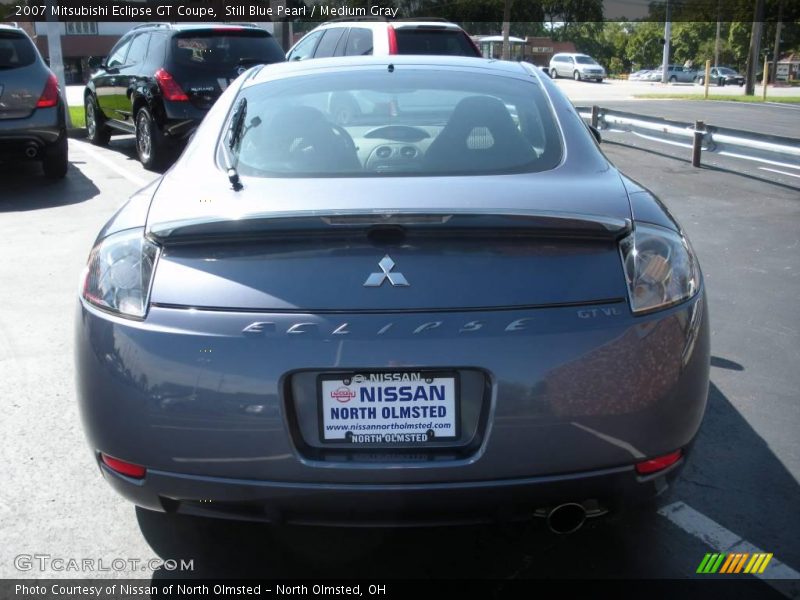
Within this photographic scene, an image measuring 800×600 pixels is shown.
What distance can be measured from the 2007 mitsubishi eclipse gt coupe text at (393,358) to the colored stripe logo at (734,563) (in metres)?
0.50

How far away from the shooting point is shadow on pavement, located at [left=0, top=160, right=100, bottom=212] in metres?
9.00

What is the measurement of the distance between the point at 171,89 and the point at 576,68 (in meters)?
48.8

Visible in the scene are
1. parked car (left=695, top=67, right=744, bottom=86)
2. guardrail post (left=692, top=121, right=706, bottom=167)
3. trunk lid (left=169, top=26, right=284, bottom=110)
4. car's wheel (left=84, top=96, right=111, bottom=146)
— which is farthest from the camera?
parked car (left=695, top=67, right=744, bottom=86)

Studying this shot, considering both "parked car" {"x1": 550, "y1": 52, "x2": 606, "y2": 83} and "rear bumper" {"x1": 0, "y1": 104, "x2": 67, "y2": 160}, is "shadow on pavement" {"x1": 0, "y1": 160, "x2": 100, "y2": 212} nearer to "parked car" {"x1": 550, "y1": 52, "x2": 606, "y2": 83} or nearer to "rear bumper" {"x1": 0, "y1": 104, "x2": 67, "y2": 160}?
"rear bumper" {"x1": 0, "y1": 104, "x2": 67, "y2": 160}

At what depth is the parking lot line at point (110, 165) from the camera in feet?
33.2

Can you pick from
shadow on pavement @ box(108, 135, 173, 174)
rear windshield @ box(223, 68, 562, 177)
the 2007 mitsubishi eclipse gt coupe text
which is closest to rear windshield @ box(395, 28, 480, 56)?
shadow on pavement @ box(108, 135, 173, 174)

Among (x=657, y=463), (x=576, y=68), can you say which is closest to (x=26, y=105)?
(x=657, y=463)

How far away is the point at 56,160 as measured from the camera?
10094 mm

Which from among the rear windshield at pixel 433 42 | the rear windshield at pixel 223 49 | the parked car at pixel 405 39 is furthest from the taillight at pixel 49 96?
the rear windshield at pixel 433 42

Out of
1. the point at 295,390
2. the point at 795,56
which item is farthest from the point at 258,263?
the point at 795,56

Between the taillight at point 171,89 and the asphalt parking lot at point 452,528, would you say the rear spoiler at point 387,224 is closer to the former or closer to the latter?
the asphalt parking lot at point 452,528

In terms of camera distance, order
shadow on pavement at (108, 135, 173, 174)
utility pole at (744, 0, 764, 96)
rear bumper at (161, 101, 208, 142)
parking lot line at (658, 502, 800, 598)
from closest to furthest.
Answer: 1. parking lot line at (658, 502, 800, 598)
2. rear bumper at (161, 101, 208, 142)
3. shadow on pavement at (108, 135, 173, 174)
4. utility pole at (744, 0, 764, 96)

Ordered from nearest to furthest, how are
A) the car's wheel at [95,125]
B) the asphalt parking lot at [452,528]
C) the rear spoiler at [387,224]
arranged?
the rear spoiler at [387,224]
the asphalt parking lot at [452,528]
the car's wheel at [95,125]

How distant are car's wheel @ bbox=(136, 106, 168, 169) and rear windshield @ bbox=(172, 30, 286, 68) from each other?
0.81 meters
